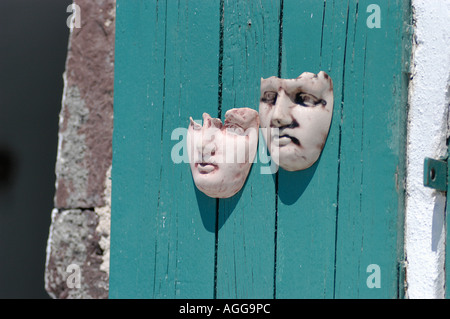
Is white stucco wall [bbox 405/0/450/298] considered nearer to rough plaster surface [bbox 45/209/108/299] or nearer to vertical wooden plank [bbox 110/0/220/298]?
vertical wooden plank [bbox 110/0/220/298]

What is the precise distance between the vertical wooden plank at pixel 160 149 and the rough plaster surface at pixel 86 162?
13 cm

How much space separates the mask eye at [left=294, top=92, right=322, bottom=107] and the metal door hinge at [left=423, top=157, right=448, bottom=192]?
393 millimetres

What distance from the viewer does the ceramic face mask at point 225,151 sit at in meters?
2.17

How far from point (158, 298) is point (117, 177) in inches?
17.9

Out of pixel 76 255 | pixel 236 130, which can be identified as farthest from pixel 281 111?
pixel 76 255

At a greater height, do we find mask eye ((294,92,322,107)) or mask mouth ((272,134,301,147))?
mask eye ((294,92,322,107))

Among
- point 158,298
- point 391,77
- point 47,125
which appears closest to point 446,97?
point 391,77

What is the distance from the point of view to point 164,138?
2.32 meters

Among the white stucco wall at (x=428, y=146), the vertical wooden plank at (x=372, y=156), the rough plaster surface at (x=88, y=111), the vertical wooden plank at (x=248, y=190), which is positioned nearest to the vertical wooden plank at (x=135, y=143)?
the rough plaster surface at (x=88, y=111)

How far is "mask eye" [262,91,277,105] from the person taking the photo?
7.05 ft

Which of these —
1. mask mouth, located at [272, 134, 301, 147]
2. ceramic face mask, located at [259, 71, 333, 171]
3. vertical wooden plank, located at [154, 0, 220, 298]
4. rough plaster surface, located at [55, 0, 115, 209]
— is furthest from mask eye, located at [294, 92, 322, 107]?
rough plaster surface, located at [55, 0, 115, 209]

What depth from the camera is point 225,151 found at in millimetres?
2191

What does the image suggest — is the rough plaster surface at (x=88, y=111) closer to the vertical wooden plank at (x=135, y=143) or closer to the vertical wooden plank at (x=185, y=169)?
the vertical wooden plank at (x=135, y=143)
